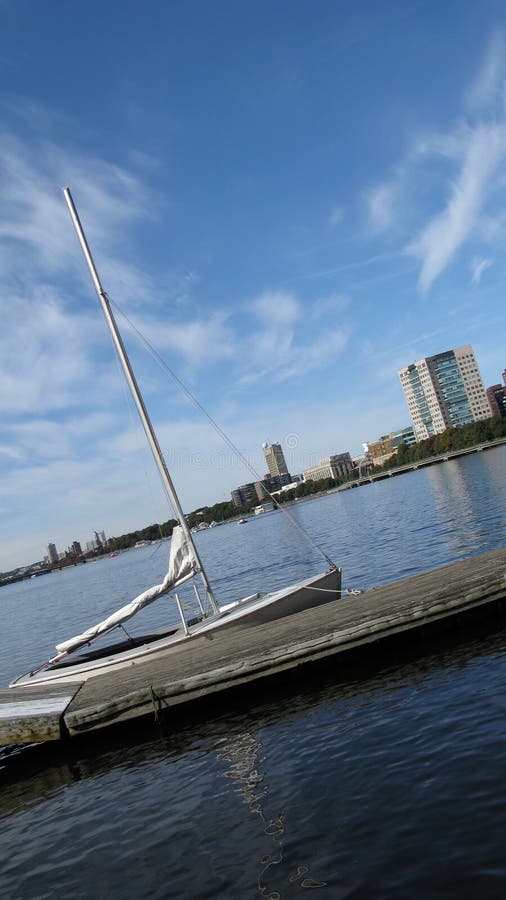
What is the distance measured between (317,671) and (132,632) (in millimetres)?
24183

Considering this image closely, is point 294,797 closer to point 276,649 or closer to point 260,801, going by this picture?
point 260,801

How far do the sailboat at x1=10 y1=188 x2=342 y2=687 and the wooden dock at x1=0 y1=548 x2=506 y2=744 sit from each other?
4.58 feet

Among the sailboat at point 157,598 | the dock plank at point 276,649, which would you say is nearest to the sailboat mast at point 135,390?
the sailboat at point 157,598

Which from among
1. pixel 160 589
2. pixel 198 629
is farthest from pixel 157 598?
pixel 198 629

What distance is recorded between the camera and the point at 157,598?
20438mm

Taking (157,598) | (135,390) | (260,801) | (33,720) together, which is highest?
(135,390)

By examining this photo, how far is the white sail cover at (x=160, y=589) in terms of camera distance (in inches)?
772

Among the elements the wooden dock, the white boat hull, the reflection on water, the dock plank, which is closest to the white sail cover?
the white boat hull

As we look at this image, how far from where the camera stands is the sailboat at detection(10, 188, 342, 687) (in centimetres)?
1928

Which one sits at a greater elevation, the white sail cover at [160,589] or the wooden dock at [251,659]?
the white sail cover at [160,589]

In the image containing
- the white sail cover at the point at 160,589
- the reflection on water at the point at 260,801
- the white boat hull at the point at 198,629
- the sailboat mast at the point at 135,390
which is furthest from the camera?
the sailboat mast at the point at 135,390

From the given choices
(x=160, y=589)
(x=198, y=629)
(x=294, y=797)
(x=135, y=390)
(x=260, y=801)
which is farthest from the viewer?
(x=135, y=390)

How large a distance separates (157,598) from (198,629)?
1.82 metres

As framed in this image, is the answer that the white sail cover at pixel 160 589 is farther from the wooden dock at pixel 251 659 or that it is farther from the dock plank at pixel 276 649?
the wooden dock at pixel 251 659
